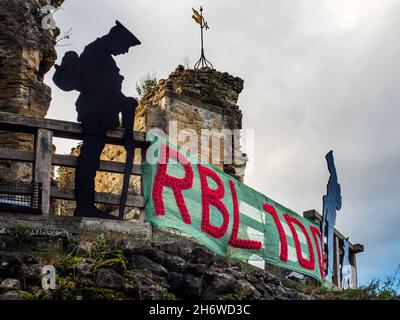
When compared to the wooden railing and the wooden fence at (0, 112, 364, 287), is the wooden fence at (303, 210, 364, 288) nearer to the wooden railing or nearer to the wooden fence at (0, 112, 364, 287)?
the wooden fence at (0, 112, 364, 287)

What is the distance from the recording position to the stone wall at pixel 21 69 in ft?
44.7

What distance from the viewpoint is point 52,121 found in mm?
10562

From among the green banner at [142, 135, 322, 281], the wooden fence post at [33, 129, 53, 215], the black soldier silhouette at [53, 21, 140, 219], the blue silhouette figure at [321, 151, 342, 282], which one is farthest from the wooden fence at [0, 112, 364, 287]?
the blue silhouette figure at [321, 151, 342, 282]

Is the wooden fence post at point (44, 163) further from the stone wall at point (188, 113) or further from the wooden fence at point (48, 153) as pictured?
the stone wall at point (188, 113)

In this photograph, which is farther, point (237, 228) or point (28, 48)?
point (28, 48)

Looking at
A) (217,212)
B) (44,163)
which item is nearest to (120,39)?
(44,163)

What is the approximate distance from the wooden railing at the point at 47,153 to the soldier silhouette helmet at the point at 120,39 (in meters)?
1.06

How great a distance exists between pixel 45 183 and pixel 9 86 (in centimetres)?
411

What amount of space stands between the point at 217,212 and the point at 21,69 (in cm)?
439

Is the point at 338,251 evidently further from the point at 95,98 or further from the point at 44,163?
the point at 44,163

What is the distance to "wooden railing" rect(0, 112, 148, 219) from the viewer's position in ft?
33.6

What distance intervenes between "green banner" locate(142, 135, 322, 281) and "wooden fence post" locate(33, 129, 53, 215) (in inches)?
49.8
